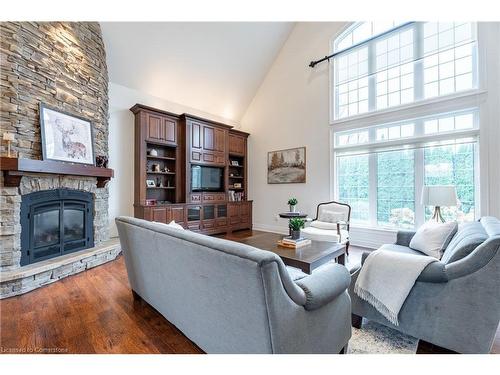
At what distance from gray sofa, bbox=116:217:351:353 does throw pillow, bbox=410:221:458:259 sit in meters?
1.27

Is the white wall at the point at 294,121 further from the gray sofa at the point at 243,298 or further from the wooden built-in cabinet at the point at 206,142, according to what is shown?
the gray sofa at the point at 243,298

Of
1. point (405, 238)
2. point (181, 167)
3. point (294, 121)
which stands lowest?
point (405, 238)

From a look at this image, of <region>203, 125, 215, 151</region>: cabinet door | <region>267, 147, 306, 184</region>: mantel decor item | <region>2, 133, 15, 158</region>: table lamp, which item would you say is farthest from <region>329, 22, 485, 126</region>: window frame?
<region>2, 133, 15, 158</region>: table lamp

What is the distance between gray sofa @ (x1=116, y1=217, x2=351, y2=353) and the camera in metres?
1.04

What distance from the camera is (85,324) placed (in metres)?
1.88

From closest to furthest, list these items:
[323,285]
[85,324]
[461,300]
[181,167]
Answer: [323,285], [461,300], [85,324], [181,167]

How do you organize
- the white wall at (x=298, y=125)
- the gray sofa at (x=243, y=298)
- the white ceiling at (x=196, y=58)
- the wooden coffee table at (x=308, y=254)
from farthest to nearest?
the white wall at (x=298, y=125)
the white ceiling at (x=196, y=58)
the wooden coffee table at (x=308, y=254)
the gray sofa at (x=243, y=298)

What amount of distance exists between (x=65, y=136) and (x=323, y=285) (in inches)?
146

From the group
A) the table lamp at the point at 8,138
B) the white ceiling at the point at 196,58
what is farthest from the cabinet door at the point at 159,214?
the white ceiling at the point at 196,58

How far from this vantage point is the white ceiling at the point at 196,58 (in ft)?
13.6

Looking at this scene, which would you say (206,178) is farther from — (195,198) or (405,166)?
(405,166)

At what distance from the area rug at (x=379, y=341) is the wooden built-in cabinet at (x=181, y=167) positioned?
3825mm

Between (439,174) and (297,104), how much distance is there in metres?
3.16

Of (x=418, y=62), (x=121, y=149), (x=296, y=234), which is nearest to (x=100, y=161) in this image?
(x=121, y=149)
